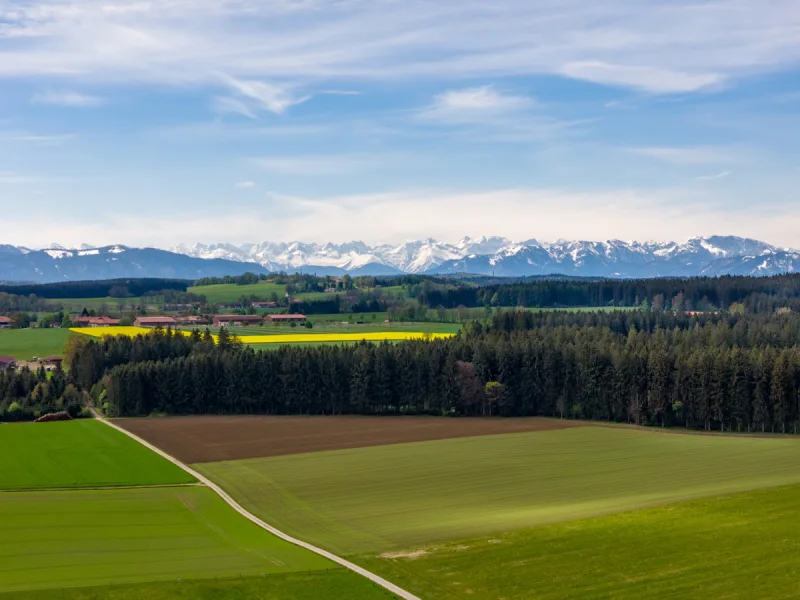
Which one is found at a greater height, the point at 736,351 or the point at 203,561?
the point at 736,351

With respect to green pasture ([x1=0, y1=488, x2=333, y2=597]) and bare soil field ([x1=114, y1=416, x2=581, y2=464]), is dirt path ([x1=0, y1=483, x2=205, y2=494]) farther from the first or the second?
bare soil field ([x1=114, y1=416, x2=581, y2=464])

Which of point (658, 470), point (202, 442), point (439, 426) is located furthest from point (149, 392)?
point (658, 470)

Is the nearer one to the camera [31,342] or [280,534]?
[280,534]

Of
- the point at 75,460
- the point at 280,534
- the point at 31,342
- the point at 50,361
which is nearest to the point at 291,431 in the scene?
the point at 75,460

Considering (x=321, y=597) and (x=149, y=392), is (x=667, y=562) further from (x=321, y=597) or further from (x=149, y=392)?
(x=149, y=392)

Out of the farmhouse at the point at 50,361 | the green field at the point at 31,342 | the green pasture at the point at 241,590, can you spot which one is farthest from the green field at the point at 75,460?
the green field at the point at 31,342

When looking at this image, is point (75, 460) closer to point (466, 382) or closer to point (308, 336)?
point (466, 382)
